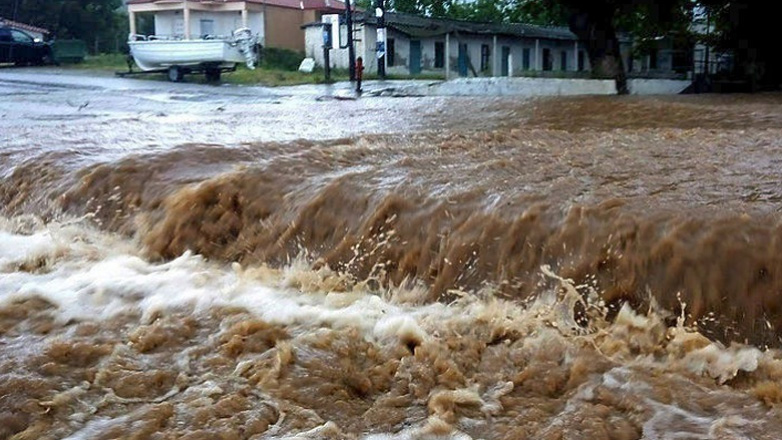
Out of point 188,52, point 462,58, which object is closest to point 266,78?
point 188,52

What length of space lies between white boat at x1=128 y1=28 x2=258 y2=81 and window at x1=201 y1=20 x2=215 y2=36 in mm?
7802

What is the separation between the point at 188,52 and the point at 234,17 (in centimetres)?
942

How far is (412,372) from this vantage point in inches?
102

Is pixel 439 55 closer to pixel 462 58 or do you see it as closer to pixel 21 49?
pixel 462 58

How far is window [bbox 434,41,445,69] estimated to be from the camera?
31453mm

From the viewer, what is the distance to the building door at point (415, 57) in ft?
101

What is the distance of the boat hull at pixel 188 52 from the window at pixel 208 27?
26.6ft

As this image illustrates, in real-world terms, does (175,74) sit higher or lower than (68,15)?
lower

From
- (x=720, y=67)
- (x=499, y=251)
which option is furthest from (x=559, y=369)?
(x=720, y=67)

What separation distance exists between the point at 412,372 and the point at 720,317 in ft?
3.23

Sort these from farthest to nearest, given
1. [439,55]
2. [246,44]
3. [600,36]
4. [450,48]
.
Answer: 1. [439,55]
2. [450,48]
3. [246,44]
4. [600,36]

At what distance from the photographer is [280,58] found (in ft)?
102

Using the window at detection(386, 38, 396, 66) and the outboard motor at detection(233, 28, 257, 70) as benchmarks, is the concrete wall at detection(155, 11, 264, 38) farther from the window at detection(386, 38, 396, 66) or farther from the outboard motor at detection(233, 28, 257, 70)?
the outboard motor at detection(233, 28, 257, 70)

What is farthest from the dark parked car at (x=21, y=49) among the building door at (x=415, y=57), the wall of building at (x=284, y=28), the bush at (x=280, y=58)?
the building door at (x=415, y=57)
